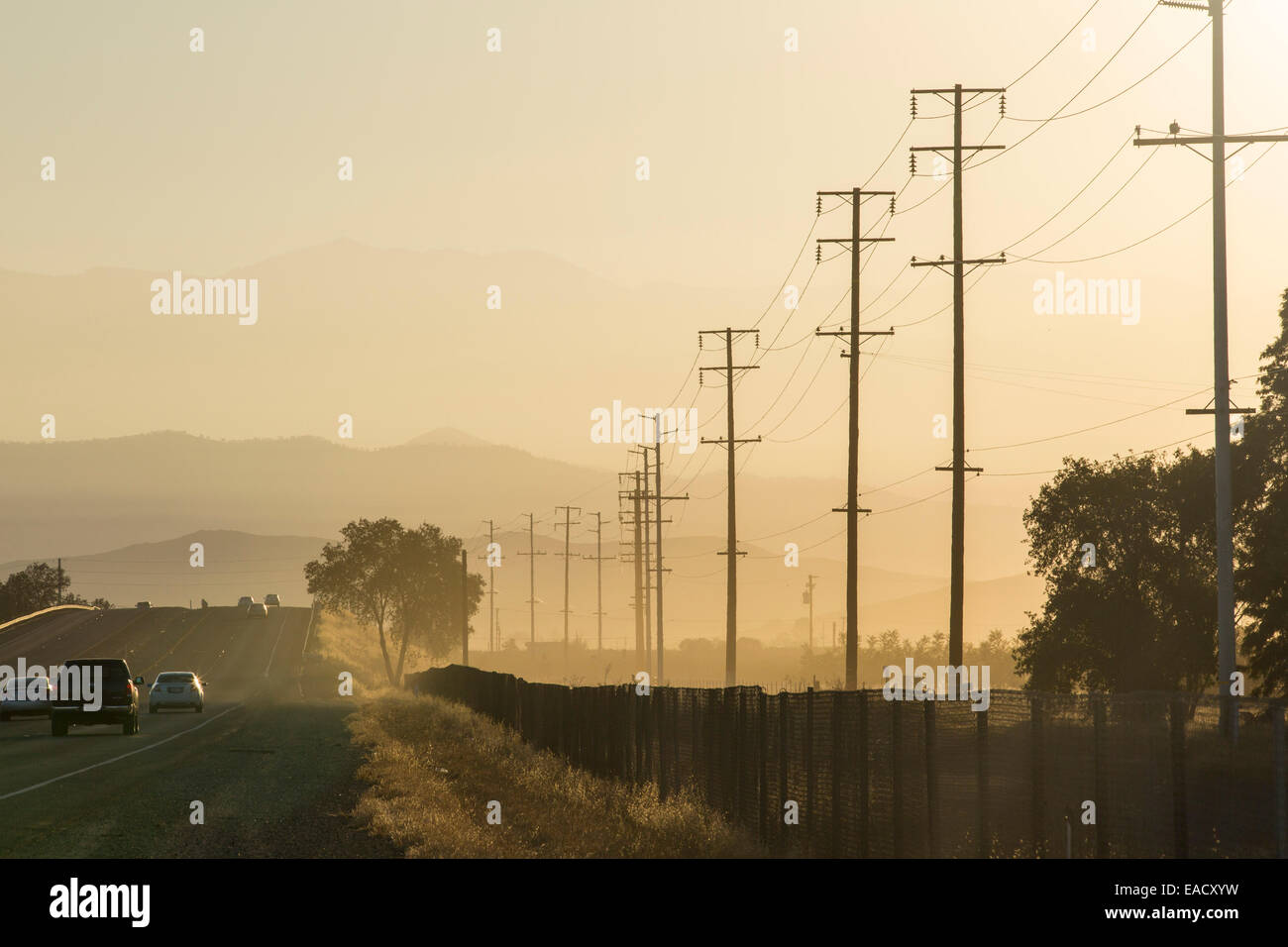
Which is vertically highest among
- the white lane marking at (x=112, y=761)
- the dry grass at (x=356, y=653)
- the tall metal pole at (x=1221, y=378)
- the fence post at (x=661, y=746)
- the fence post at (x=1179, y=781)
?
the tall metal pole at (x=1221, y=378)

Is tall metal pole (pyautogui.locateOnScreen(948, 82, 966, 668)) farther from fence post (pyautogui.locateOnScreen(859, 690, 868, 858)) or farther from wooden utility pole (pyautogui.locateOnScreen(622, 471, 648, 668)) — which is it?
wooden utility pole (pyautogui.locateOnScreen(622, 471, 648, 668))

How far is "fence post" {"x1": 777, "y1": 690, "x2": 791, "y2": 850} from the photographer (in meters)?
19.6

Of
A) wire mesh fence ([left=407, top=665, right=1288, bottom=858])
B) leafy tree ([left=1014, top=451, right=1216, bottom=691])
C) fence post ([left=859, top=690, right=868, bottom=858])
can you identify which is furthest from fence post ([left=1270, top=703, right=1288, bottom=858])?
leafy tree ([left=1014, top=451, right=1216, bottom=691])

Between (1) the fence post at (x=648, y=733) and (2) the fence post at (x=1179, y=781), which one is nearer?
(2) the fence post at (x=1179, y=781)

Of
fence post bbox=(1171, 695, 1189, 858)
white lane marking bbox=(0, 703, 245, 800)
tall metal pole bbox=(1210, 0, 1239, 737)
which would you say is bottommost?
white lane marking bbox=(0, 703, 245, 800)

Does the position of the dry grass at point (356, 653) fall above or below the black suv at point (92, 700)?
below

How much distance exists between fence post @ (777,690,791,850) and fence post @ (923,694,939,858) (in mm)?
3313

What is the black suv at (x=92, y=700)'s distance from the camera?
4597 centimetres

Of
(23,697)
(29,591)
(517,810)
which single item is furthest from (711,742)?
(29,591)

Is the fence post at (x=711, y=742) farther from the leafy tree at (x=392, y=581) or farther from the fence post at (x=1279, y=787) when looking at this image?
the leafy tree at (x=392, y=581)

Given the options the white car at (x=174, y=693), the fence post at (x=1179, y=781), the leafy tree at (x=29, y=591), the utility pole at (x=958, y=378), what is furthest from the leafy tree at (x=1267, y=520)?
the leafy tree at (x=29, y=591)

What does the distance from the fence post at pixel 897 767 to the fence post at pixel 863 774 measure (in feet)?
1.18
